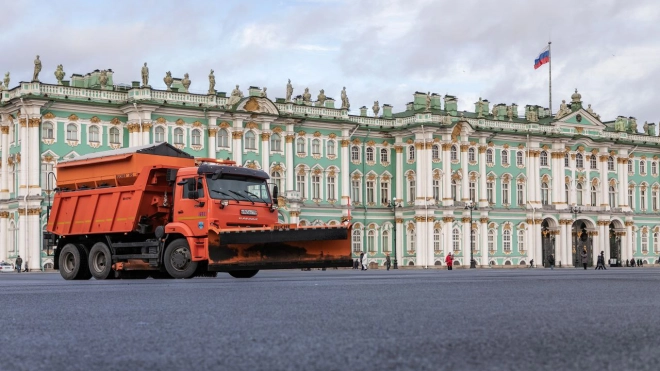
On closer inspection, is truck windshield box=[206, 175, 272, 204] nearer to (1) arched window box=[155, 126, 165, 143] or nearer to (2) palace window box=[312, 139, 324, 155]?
(1) arched window box=[155, 126, 165, 143]

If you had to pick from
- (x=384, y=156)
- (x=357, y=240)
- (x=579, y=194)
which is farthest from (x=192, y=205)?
(x=579, y=194)

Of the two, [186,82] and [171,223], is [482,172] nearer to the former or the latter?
[186,82]

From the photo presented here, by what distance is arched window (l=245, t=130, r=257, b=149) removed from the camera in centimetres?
6950

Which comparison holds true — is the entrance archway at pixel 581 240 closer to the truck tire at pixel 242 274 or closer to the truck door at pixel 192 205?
the truck tire at pixel 242 274

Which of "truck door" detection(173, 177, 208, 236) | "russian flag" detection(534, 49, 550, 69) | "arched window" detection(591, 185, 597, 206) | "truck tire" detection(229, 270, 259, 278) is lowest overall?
"truck tire" detection(229, 270, 259, 278)

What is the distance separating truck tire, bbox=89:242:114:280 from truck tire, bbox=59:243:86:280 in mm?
379

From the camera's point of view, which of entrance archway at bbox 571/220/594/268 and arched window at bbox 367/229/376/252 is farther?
entrance archway at bbox 571/220/594/268

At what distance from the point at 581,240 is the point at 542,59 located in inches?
646

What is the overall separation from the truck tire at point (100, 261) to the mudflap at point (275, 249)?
4085 millimetres

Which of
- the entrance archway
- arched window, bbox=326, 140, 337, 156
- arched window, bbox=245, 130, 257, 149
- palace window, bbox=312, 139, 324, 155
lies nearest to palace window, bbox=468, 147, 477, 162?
arched window, bbox=326, 140, 337, 156

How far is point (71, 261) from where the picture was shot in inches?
1210

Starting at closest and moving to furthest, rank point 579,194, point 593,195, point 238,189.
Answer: point 238,189 < point 579,194 < point 593,195

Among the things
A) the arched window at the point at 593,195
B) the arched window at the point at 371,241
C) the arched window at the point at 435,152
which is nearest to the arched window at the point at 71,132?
the arched window at the point at 371,241

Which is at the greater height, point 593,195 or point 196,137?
point 196,137
